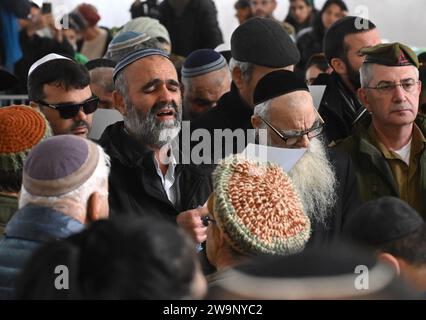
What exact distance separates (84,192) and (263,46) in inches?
96.4

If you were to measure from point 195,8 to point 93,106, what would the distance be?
335cm

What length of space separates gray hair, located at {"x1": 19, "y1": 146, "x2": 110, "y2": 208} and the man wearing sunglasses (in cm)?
190

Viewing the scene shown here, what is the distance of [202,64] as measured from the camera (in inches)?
237

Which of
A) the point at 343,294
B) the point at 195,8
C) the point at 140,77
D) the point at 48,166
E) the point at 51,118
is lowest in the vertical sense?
the point at 195,8

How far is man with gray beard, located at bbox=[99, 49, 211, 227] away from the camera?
4410 mm

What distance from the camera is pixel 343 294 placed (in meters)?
2.18

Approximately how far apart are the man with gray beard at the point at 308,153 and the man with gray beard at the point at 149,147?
1.32ft

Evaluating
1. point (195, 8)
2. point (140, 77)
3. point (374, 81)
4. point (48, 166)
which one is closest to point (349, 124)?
point (374, 81)

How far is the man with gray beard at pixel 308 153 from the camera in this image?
4.23 metres

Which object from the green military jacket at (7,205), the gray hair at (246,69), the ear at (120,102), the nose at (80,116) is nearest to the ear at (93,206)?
the green military jacket at (7,205)

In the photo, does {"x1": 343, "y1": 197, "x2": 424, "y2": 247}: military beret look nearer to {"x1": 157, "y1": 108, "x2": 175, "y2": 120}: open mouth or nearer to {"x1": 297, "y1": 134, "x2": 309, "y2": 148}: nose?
{"x1": 297, "y1": 134, "x2": 309, "y2": 148}: nose

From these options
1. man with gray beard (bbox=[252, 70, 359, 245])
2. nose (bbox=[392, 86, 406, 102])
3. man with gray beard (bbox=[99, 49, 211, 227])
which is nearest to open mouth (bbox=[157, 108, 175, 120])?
man with gray beard (bbox=[99, 49, 211, 227])

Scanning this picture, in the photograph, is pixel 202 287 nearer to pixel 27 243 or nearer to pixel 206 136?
pixel 27 243

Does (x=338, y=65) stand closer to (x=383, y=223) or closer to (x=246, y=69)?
(x=246, y=69)
